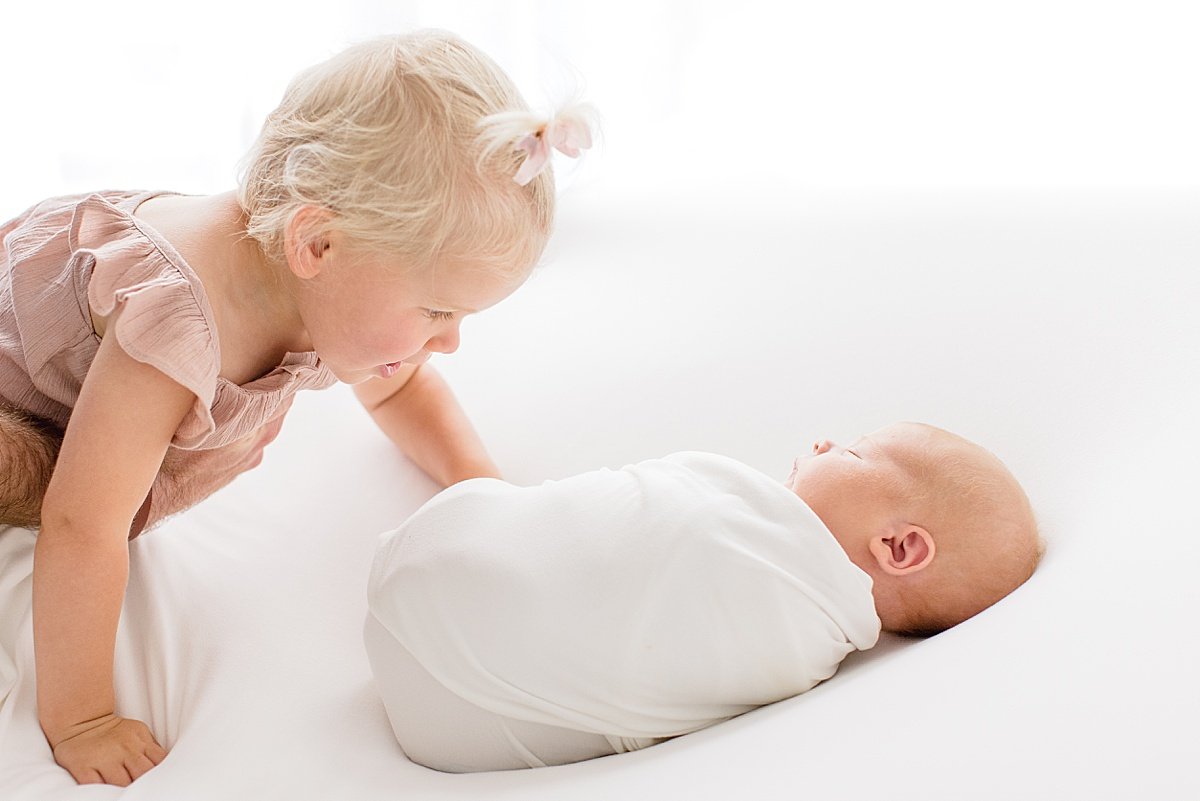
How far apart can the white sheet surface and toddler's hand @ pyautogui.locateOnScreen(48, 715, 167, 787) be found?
1 cm

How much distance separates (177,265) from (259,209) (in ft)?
0.28

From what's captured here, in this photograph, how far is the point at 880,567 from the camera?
0.95m

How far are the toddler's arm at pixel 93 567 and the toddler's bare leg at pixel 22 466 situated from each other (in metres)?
0.10

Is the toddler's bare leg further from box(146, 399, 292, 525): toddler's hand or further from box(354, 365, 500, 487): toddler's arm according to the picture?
box(354, 365, 500, 487): toddler's arm

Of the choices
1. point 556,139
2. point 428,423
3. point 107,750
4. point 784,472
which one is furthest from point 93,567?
point 784,472

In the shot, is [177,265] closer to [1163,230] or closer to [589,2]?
[1163,230]

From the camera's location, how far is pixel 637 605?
0.84m

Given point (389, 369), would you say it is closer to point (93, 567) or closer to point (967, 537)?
point (93, 567)

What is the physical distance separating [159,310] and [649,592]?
18.7 inches

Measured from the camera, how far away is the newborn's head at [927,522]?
3.02 ft

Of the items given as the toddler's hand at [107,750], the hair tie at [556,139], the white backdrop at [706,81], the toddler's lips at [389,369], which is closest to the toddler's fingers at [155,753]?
the toddler's hand at [107,750]

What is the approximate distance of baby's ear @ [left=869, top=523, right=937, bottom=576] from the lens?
0.93 meters

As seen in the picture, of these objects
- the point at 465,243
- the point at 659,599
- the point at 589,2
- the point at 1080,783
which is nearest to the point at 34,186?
the point at 589,2

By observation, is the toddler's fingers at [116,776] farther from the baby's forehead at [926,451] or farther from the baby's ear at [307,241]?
the baby's forehead at [926,451]
